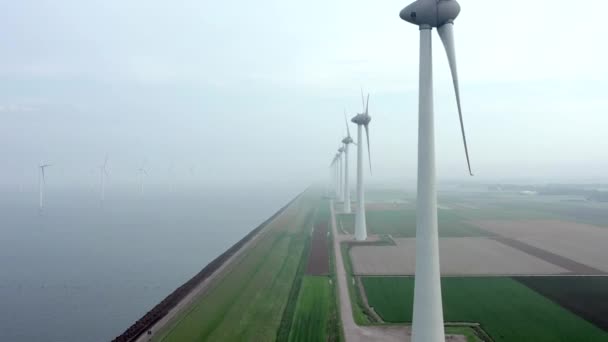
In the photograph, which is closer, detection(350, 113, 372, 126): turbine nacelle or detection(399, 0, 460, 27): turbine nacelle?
detection(399, 0, 460, 27): turbine nacelle

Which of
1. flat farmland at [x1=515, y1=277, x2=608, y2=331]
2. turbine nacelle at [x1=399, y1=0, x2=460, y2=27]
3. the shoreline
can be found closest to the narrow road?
the shoreline

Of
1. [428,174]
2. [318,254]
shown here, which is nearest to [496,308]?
[428,174]

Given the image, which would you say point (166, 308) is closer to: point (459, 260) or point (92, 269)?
point (92, 269)

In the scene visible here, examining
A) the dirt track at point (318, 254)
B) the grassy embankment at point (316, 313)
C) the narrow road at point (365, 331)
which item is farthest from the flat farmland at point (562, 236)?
the grassy embankment at point (316, 313)

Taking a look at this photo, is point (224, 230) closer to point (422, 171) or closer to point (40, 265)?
point (40, 265)

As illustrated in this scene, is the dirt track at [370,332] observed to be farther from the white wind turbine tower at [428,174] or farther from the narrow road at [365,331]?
the white wind turbine tower at [428,174]

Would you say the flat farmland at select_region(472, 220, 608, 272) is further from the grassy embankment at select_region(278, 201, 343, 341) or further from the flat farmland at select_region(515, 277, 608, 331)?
the grassy embankment at select_region(278, 201, 343, 341)

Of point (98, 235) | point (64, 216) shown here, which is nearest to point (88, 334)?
point (98, 235)
